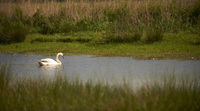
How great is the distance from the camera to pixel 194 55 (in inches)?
536

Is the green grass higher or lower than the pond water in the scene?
lower

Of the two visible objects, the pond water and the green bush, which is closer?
the pond water

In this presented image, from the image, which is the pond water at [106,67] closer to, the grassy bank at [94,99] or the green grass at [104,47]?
the green grass at [104,47]

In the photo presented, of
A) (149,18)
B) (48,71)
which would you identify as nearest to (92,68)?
(48,71)

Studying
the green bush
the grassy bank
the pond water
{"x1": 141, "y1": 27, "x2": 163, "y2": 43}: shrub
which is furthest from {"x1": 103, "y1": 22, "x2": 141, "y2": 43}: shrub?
the grassy bank

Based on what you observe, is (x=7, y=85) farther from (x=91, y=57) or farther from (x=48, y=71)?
(x=91, y=57)

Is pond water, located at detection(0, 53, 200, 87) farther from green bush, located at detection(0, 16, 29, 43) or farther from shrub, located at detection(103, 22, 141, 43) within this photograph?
green bush, located at detection(0, 16, 29, 43)

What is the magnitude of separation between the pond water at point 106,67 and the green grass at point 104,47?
3.89ft

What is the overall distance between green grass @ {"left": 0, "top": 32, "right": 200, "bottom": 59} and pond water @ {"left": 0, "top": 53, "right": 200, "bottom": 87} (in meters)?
1.19

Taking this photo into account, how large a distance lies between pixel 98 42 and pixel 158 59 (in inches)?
194

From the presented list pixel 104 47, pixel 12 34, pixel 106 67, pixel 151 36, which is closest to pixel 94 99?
pixel 106 67

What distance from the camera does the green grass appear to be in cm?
1444

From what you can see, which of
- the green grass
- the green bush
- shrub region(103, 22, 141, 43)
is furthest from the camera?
the green bush

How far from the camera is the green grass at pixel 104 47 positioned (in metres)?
14.4
